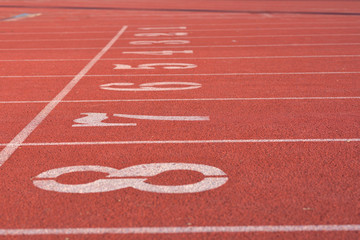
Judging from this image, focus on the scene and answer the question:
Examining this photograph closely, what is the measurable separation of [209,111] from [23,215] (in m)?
3.70

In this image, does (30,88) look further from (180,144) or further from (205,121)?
(180,144)

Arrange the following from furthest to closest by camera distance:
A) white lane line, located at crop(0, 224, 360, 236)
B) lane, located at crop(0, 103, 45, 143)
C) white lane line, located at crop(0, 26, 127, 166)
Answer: lane, located at crop(0, 103, 45, 143) → white lane line, located at crop(0, 26, 127, 166) → white lane line, located at crop(0, 224, 360, 236)

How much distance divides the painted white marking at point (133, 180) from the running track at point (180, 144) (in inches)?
0.8

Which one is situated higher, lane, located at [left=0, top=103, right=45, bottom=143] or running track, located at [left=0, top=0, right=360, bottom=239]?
lane, located at [left=0, top=103, right=45, bottom=143]

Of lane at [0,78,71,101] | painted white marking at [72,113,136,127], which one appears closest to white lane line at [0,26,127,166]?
lane at [0,78,71,101]

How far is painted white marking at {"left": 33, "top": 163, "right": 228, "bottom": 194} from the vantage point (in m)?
4.68

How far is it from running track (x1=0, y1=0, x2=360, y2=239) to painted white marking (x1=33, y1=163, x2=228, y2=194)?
0.02 meters

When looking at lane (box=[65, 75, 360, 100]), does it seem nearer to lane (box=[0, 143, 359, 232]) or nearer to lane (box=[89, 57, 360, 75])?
lane (box=[89, 57, 360, 75])

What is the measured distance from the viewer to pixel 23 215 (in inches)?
166

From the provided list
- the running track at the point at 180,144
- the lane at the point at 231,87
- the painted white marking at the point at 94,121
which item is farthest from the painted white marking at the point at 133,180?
the lane at the point at 231,87

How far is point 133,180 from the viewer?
489 cm

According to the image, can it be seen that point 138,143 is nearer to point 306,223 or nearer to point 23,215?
point 23,215

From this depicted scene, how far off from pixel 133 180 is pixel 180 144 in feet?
3.87

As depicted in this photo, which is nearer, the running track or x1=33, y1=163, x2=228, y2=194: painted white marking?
the running track
